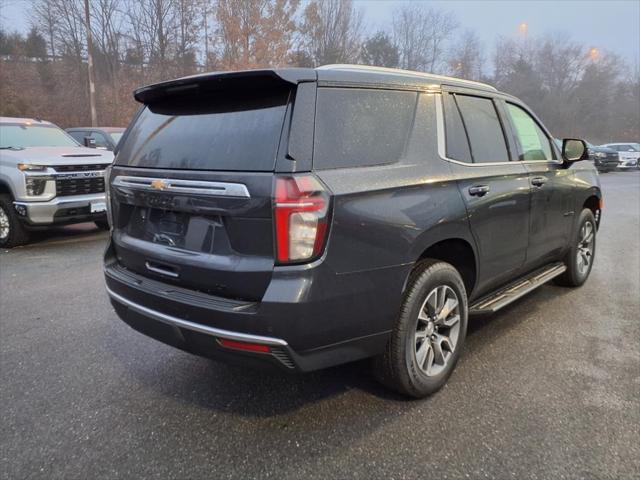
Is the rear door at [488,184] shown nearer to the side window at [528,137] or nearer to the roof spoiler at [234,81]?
the side window at [528,137]

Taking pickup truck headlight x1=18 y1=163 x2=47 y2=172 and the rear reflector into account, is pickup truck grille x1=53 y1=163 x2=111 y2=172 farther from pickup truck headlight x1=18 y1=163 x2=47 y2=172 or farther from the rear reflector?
the rear reflector

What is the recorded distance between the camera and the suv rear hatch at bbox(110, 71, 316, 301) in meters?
2.29

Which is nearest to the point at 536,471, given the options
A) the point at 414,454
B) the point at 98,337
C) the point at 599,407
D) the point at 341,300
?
the point at 414,454

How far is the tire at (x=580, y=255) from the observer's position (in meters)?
4.75

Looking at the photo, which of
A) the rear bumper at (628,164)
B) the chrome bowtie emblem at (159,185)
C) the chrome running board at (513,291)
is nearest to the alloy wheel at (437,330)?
the chrome running board at (513,291)

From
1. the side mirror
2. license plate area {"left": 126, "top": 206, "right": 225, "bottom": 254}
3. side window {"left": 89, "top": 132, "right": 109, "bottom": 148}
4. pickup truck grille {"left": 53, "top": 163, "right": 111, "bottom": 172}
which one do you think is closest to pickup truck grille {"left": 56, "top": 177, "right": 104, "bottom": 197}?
pickup truck grille {"left": 53, "top": 163, "right": 111, "bottom": 172}

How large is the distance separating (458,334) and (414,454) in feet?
2.95

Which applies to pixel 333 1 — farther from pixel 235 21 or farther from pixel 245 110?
pixel 245 110

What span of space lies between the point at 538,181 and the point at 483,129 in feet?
2.49

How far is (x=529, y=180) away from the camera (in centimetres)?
381

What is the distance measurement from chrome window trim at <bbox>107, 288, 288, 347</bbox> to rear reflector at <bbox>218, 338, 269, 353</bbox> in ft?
0.08

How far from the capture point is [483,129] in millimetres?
3533

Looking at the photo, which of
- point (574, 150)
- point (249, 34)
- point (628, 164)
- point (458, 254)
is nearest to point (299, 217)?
point (458, 254)

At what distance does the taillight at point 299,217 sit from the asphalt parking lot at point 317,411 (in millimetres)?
1010
